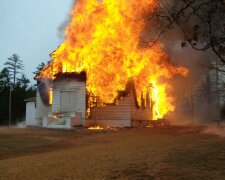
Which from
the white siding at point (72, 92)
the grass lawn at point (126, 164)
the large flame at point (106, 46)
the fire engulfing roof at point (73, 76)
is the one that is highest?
the large flame at point (106, 46)

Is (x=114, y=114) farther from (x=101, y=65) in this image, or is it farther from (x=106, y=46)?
(x=106, y=46)

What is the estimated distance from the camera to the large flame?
29.2 meters

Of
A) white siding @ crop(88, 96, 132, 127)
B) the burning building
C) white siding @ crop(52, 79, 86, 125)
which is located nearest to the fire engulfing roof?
the burning building

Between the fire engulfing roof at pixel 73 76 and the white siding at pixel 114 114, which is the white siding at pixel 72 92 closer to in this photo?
the fire engulfing roof at pixel 73 76

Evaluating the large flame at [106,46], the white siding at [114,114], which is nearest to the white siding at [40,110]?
the large flame at [106,46]

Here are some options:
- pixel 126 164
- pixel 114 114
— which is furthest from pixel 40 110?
pixel 126 164

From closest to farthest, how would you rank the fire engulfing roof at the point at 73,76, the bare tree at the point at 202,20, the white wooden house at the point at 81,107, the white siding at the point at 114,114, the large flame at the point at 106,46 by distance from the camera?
the bare tree at the point at 202,20 → the large flame at the point at 106,46 → the white wooden house at the point at 81,107 → the fire engulfing roof at the point at 73,76 → the white siding at the point at 114,114

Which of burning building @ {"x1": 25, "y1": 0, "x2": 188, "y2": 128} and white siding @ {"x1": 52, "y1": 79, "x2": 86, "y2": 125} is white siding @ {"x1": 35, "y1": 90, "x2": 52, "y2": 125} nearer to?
burning building @ {"x1": 25, "y1": 0, "x2": 188, "y2": 128}

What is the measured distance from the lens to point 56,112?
Answer: 30.1 m

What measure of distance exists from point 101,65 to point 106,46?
4.57ft

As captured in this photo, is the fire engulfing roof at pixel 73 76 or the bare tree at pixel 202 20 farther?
the fire engulfing roof at pixel 73 76

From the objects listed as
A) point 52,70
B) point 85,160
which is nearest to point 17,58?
point 52,70

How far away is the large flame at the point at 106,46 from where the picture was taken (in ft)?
95.9

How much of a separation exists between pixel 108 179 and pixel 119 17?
67.8 feet
